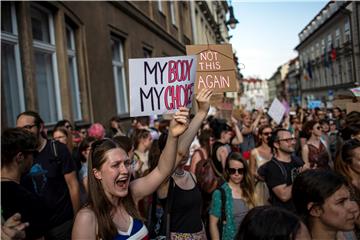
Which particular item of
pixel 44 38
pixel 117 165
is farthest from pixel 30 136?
pixel 44 38

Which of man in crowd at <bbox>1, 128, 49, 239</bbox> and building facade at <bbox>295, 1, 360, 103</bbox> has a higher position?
building facade at <bbox>295, 1, 360, 103</bbox>

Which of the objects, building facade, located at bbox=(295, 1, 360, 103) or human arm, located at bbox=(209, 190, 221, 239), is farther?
building facade, located at bbox=(295, 1, 360, 103)

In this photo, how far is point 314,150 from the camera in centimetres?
593

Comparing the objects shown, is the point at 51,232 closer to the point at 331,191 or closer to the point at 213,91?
the point at 213,91

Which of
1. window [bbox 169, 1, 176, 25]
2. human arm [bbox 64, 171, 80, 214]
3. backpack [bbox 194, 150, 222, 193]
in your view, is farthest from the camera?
window [bbox 169, 1, 176, 25]

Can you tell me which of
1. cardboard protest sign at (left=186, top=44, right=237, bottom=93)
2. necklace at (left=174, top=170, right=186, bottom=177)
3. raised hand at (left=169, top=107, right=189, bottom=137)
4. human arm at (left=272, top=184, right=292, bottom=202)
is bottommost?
human arm at (left=272, top=184, right=292, bottom=202)

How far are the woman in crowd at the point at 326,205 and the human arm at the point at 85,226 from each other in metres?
1.17

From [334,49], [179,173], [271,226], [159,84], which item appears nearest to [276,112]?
[179,173]

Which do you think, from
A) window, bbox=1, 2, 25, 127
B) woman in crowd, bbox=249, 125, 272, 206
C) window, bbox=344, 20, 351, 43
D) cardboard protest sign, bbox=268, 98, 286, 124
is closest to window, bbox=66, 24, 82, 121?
window, bbox=1, 2, 25, 127

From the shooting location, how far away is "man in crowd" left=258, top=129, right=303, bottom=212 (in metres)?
4.02

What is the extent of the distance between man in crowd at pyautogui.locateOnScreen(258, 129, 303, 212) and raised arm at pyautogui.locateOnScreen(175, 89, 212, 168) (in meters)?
1.24

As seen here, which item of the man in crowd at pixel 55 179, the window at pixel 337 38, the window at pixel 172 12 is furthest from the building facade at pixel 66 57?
the window at pixel 337 38

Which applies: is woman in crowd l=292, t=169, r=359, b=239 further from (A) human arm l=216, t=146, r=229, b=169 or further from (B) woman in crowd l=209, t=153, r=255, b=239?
(A) human arm l=216, t=146, r=229, b=169

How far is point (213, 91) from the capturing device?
3.74m
